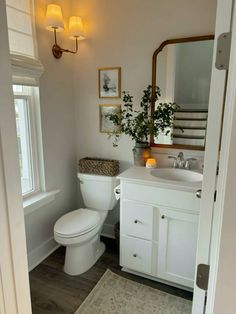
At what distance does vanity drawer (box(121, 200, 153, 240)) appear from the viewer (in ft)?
5.99

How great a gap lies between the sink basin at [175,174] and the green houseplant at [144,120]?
0.64ft

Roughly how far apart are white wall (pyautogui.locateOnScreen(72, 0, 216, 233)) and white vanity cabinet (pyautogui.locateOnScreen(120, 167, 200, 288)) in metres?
0.59

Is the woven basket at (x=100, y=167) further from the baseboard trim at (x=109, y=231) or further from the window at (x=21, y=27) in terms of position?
the window at (x=21, y=27)

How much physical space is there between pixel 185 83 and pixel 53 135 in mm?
1262

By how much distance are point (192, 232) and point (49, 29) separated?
198 centimetres

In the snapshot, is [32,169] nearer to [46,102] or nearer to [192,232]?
[46,102]

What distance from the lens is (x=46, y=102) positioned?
6.91ft

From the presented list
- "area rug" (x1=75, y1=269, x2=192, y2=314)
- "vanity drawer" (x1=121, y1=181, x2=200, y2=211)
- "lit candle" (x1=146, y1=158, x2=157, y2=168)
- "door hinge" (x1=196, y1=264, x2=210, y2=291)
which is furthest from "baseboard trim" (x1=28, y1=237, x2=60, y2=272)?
"door hinge" (x1=196, y1=264, x2=210, y2=291)

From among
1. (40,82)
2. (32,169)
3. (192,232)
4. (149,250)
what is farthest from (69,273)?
(40,82)

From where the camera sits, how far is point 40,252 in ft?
7.28

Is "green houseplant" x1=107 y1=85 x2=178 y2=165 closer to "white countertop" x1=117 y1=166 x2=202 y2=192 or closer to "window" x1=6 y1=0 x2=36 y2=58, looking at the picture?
"white countertop" x1=117 y1=166 x2=202 y2=192

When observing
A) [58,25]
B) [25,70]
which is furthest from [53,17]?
[25,70]

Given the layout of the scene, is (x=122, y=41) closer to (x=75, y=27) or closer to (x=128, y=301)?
(x=75, y=27)

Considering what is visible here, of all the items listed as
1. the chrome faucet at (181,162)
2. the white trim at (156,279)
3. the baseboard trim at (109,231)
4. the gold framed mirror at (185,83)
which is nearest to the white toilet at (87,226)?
the baseboard trim at (109,231)
